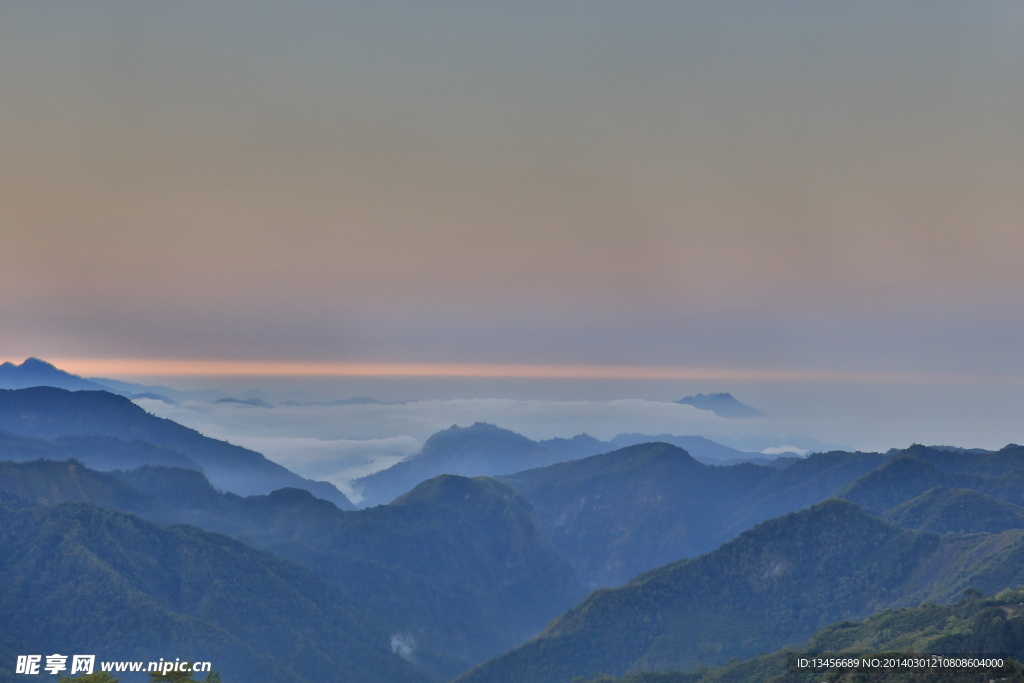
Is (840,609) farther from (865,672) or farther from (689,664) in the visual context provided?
(865,672)

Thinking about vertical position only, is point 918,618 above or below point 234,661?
above

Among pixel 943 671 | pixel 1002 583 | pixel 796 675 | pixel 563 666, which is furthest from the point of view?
pixel 563 666

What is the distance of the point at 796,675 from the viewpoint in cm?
10931

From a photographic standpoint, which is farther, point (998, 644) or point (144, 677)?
point (144, 677)

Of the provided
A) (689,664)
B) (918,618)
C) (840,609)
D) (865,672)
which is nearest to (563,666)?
(689,664)

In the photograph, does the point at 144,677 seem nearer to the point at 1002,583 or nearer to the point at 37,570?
the point at 37,570

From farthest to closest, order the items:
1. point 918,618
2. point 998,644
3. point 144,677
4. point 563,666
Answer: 1. point 563,666
2. point 144,677
3. point 918,618
4. point 998,644

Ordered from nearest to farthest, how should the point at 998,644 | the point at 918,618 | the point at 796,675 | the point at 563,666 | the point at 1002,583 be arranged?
the point at 998,644 → the point at 796,675 → the point at 918,618 → the point at 1002,583 → the point at 563,666

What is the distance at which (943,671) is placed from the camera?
277 ft

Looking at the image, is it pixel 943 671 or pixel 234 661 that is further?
pixel 234 661

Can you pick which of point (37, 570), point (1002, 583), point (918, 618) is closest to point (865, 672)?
point (918, 618)

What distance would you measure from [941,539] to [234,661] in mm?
172431

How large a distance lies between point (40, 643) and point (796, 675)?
15960 centimetres

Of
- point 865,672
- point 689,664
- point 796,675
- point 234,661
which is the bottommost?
point 234,661
